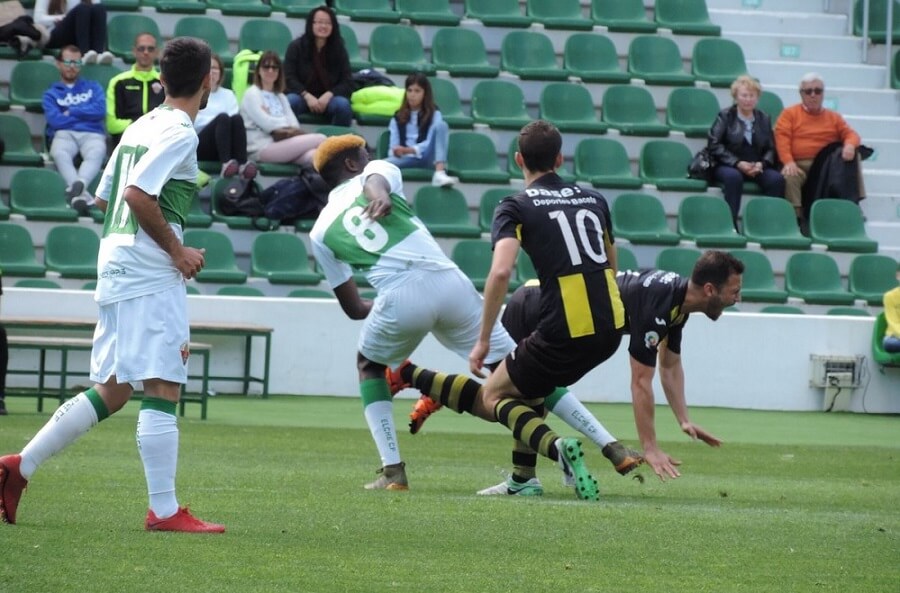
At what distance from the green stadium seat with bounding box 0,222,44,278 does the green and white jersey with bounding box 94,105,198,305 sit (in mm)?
10266

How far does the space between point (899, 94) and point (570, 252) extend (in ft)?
A: 47.5

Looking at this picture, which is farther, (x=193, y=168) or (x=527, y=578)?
(x=193, y=168)

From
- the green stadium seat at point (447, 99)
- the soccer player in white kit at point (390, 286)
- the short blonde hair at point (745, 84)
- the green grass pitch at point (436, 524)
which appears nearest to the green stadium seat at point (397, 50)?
the green stadium seat at point (447, 99)

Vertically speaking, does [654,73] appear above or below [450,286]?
above

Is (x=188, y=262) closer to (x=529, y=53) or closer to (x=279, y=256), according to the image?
(x=279, y=256)

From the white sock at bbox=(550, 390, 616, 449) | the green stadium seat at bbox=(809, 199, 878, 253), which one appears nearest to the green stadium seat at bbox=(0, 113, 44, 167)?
the green stadium seat at bbox=(809, 199, 878, 253)

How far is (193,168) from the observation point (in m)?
6.14

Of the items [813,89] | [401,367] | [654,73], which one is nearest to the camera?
[401,367]

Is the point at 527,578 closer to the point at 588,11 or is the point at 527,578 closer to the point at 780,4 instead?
the point at 588,11

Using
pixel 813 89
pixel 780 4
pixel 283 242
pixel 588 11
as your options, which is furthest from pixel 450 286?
pixel 780 4

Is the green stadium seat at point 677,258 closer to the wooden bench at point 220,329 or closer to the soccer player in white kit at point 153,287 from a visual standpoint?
the wooden bench at point 220,329

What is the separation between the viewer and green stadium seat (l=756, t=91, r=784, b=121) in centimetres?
1953

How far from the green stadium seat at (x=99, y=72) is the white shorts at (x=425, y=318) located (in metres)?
10.4

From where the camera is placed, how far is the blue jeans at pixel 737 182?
18297 mm
